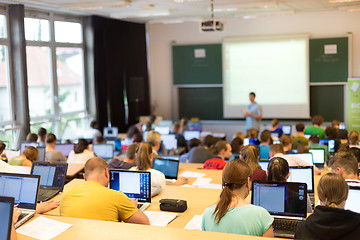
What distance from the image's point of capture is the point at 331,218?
2.91 m

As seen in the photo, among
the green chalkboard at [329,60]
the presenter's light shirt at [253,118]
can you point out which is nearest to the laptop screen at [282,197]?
the presenter's light shirt at [253,118]

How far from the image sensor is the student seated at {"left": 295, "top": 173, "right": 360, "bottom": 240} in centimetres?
285

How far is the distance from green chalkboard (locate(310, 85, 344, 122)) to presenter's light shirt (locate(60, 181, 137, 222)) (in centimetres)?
940

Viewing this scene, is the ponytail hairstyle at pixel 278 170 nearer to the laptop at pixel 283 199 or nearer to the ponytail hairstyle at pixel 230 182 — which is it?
the laptop at pixel 283 199

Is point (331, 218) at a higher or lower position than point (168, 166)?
higher

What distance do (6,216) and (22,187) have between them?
3.80ft

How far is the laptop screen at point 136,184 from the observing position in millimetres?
4633

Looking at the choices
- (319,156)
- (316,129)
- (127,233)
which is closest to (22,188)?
(127,233)

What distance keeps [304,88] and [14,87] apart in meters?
7.21

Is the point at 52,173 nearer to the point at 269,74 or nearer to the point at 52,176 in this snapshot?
the point at 52,176

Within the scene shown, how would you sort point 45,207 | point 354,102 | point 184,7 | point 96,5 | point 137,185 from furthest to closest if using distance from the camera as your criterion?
point 354,102
point 184,7
point 96,5
point 137,185
point 45,207

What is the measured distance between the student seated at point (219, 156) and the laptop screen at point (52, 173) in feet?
7.16

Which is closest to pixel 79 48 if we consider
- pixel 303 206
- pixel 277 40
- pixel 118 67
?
pixel 118 67

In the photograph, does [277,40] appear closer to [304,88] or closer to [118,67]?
[304,88]
